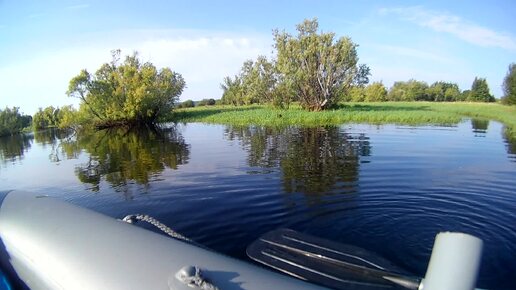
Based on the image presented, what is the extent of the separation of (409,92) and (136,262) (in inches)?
4497

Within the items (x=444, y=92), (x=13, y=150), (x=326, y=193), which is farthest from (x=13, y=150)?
(x=444, y=92)

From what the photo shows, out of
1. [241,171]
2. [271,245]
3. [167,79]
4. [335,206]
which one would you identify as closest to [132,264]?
[271,245]

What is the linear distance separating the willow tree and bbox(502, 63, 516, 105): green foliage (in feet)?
73.1

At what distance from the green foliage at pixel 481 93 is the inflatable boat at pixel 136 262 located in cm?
10222

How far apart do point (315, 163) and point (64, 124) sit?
44.1 meters

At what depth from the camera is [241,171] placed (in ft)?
36.7

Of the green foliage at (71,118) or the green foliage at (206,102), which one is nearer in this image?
the green foliage at (71,118)

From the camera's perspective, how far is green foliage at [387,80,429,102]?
337 feet

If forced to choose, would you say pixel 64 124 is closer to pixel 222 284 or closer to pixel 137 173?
pixel 137 173

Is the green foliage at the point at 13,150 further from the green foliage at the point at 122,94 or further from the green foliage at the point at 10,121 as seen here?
the green foliage at the point at 10,121

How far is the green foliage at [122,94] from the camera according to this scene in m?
43.4

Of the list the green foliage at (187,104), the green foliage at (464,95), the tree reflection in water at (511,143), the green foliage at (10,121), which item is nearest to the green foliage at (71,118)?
the green foliage at (10,121)

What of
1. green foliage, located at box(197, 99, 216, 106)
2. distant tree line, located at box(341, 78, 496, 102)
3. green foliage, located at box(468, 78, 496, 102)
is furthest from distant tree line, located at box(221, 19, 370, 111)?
green foliage, located at box(197, 99, 216, 106)

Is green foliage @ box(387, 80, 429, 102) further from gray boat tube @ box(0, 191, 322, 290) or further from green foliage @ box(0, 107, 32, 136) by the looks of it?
gray boat tube @ box(0, 191, 322, 290)
